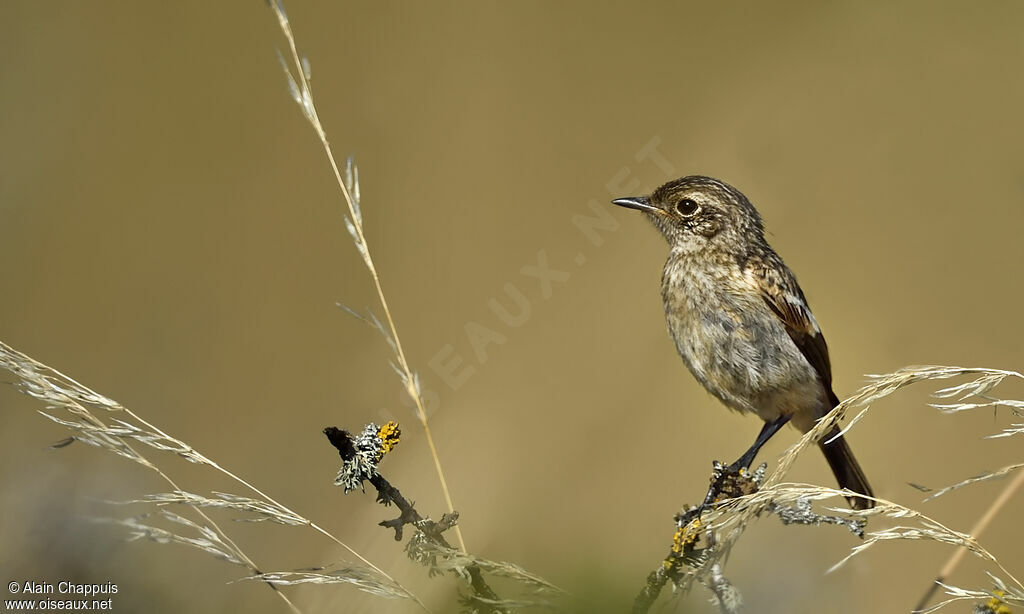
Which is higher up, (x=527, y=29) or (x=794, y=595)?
(x=527, y=29)

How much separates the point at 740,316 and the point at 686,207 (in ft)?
1.80

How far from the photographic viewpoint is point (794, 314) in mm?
2914

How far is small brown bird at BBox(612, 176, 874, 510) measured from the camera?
284 cm

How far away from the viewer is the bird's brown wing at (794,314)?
291cm

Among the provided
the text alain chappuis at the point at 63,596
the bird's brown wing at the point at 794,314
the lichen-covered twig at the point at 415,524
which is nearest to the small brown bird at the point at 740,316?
the bird's brown wing at the point at 794,314

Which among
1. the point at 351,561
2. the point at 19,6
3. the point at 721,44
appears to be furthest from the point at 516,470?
the point at 19,6

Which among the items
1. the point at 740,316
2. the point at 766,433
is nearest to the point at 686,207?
the point at 740,316

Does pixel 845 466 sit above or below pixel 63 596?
above

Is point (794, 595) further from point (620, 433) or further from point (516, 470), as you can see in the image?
point (620, 433)

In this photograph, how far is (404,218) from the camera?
493 cm

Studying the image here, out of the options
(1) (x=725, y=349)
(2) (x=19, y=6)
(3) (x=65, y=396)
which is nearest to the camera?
(3) (x=65, y=396)

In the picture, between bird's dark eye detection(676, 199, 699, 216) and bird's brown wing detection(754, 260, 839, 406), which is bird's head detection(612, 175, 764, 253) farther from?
bird's brown wing detection(754, 260, 839, 406)

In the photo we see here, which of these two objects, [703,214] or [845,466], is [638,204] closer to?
[703,214]

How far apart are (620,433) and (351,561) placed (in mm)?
2867
